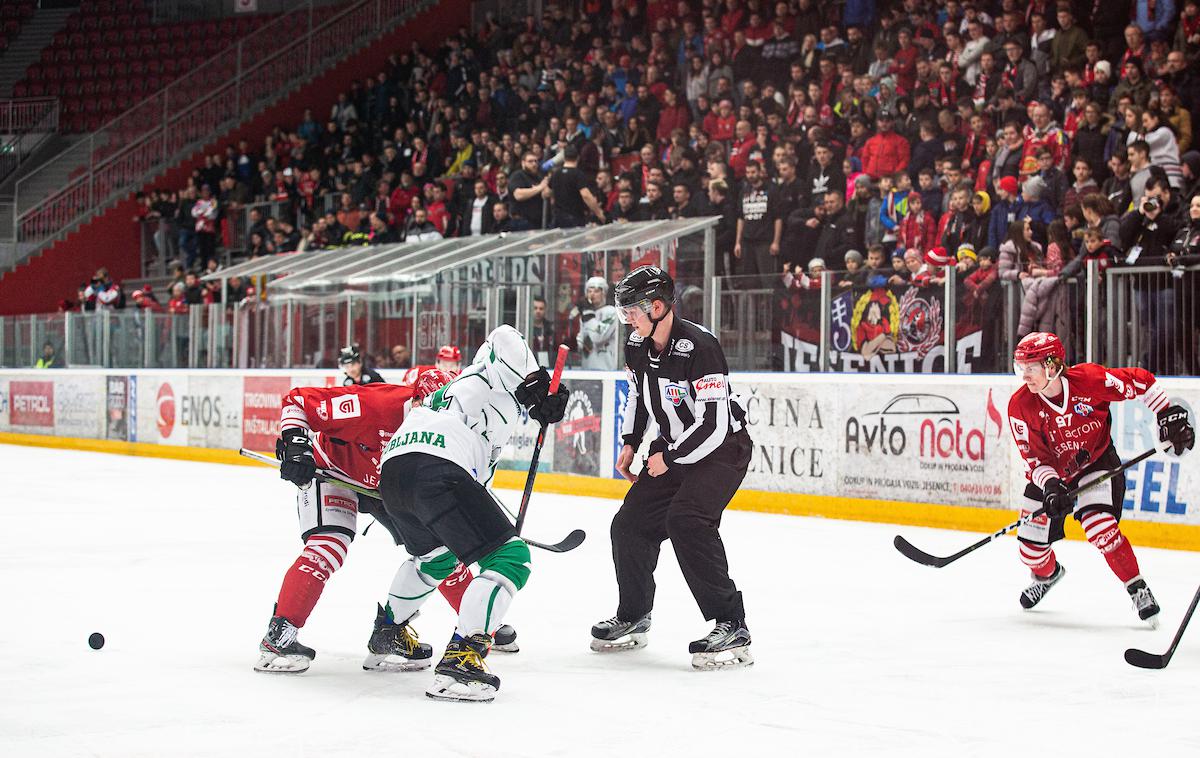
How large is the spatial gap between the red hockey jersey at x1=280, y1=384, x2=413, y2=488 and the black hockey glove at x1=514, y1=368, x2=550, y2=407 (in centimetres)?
54

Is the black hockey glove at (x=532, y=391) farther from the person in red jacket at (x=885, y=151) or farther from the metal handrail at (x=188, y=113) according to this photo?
the metal handrail at (x=188, y=113)

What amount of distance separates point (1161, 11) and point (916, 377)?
4.40 m

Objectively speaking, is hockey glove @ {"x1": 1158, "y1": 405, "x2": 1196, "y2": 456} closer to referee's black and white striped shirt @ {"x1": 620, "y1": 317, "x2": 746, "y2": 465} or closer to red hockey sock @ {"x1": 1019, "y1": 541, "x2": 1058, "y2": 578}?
red hockey sock @ {"x1": 1019, "y1": 541, "x2": 1058, "y2": 578}

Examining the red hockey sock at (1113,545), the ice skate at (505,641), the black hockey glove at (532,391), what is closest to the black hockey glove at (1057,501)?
the red hockey sock at (1113,545)

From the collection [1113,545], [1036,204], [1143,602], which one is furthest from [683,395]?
[1036,204]

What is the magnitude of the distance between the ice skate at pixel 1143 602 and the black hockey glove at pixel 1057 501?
0.40 m

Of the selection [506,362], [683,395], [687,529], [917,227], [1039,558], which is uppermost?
[917,227]

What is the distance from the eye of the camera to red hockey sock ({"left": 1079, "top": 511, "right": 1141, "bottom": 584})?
5.80m

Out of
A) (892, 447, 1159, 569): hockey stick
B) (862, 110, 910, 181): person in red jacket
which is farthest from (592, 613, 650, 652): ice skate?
Result: (862, 110, 910, 181): person in red jacket

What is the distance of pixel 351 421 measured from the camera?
184 inches

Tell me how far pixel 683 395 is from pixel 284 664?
5.54 feet

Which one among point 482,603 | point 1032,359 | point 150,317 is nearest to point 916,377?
point 1032,359

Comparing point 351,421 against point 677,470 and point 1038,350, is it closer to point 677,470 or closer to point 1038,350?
point 677,470

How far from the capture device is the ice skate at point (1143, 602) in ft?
18.6
